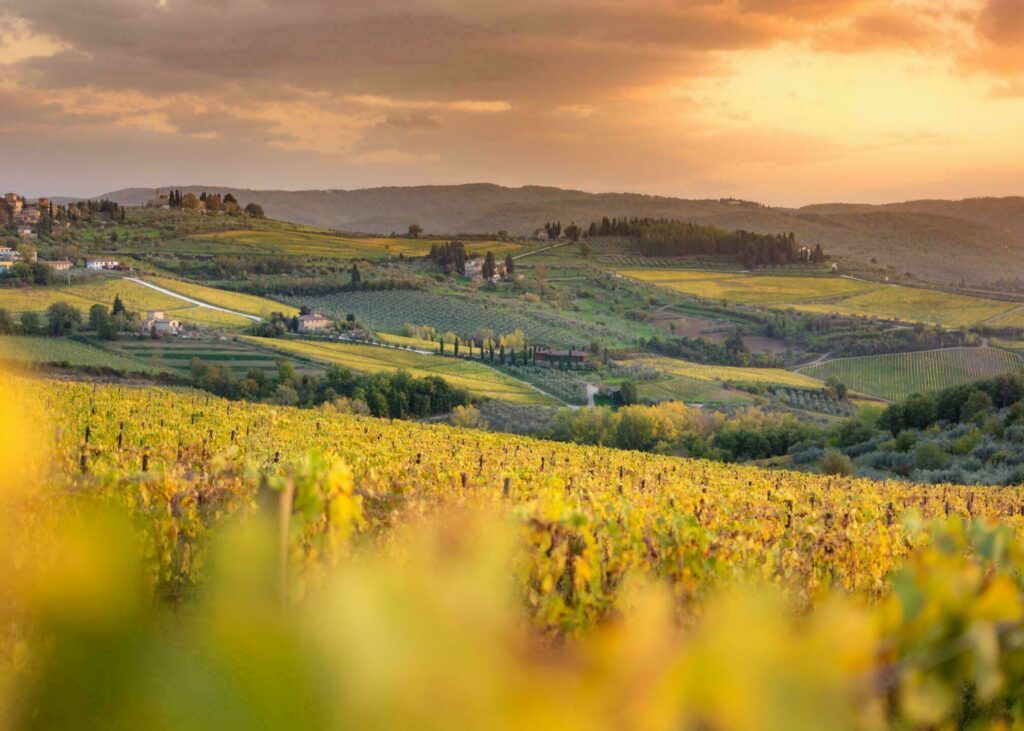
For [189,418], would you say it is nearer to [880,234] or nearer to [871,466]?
[871,466]

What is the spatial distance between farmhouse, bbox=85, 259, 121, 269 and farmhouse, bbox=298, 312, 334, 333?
24.7 meters

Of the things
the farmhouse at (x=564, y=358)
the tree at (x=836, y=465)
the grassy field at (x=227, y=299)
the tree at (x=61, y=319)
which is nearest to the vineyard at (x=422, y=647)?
the tree at (x=836, y=465)

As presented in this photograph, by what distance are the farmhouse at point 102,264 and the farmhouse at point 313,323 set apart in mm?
24701

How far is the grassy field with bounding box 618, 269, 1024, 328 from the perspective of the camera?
102m

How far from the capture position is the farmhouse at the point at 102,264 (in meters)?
91.1

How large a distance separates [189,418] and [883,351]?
79.8 meters

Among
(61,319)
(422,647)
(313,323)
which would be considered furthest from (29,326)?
(422,647)

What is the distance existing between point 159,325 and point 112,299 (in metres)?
12.3

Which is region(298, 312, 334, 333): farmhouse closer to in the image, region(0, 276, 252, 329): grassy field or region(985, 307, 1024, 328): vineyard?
region(0, 276, 252, 329): grassy field

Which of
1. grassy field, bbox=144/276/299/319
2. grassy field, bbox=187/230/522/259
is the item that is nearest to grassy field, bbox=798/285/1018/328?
grassy field, bbox=187/230/522/259

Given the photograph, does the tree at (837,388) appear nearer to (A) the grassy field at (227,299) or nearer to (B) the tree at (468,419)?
(B) the tree at (468,419)

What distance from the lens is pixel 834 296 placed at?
382ft

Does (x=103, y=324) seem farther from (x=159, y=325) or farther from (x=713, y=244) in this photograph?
(x=713, y=244)

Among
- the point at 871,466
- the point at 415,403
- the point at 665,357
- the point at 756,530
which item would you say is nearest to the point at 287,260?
the point at 665,357
